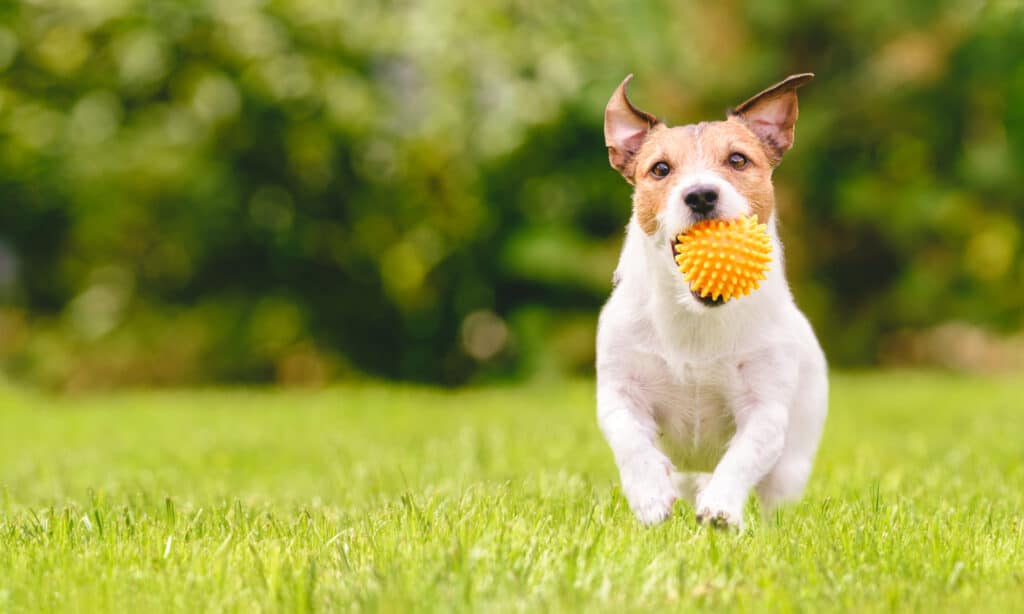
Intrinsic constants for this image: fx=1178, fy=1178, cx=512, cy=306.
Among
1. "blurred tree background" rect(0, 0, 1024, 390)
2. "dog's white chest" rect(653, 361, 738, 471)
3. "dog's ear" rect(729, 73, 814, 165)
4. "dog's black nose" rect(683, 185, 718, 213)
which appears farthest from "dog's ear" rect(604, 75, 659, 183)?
"blurred tree background" rect(0, 0, 1024, 390)

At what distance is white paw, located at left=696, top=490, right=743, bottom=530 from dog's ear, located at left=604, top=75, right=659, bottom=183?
3.44 feet

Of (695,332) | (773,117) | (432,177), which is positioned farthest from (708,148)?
(432,177)

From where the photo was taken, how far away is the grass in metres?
2.71

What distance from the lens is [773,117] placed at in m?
3.67

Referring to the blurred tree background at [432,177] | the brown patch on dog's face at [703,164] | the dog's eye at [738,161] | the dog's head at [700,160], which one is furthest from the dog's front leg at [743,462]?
the blurred tree background at [432,177]

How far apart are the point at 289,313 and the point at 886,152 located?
6953 mm

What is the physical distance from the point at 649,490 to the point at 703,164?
0.96 m

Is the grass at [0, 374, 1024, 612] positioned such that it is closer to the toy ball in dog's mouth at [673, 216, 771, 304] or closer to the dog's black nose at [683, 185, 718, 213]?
the toy ball in dog's mouth at [673, 216, 771, 304]

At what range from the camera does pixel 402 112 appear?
1242 cm

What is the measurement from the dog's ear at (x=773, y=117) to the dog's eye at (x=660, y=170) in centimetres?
34

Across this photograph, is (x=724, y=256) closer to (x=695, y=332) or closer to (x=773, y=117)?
(x=695, y=332)

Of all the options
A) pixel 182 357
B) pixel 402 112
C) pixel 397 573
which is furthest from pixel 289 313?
pixel 397 573

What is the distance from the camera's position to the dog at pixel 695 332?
3.39 meters

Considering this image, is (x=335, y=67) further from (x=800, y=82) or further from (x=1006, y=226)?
(x=800, y=82)
